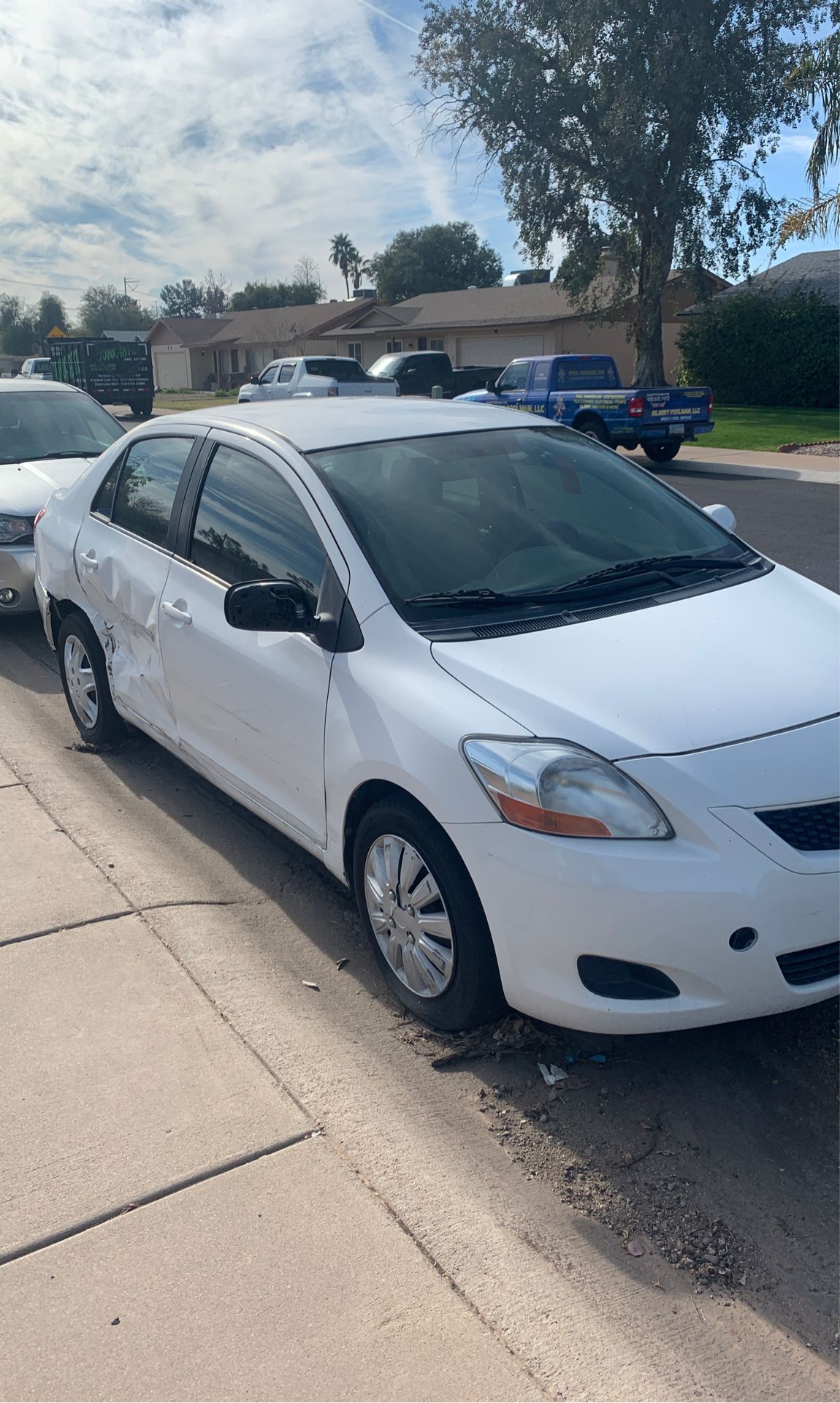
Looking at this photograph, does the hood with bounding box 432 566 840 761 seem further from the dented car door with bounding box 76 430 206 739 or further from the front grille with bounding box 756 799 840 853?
the dented car door with bounding box 76 430 206 739

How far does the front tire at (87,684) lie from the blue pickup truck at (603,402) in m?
11.9

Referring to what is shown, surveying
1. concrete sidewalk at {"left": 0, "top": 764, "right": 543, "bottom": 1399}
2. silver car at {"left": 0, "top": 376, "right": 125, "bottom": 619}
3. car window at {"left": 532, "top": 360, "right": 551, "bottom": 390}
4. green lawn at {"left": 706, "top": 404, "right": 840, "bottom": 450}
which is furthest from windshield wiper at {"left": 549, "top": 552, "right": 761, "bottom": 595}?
green lawn at {"left": 706, "top": 404, "right": 840, "bottom": 450}

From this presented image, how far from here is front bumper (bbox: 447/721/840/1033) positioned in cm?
270

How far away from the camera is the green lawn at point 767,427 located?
22.7 m

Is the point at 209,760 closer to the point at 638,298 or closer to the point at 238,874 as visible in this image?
the point at 238,874

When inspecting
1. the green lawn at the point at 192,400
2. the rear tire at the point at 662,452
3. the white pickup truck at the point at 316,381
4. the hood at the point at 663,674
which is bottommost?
the hood at the point at 663,674

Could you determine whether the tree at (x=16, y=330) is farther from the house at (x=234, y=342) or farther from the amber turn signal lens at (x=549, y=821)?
the amber turn signal lens at (x=549, y=821)

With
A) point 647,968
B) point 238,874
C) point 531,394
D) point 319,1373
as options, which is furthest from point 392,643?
point 531,394

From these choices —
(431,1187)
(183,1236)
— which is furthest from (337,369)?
(183,1236)

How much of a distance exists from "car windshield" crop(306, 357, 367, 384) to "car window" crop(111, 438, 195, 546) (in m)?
19.8

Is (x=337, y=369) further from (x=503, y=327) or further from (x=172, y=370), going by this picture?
(x=172, y=370)

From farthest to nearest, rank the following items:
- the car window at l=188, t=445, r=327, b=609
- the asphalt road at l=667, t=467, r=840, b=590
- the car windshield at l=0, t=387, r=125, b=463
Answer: the asphalt road at l=667, t=467, r=840, b=590 → the car windshield at l=0, t=387, r=125, b=463 → the car window at l=188, t=445, r=327, b=609

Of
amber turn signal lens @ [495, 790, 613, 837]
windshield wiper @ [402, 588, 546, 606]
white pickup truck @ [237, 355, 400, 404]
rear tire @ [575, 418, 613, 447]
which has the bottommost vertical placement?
amber turn signal lens @ [495, 790, 613, 837]

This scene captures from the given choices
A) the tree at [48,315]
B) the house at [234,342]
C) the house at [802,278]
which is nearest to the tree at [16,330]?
the tree at [48,315]
